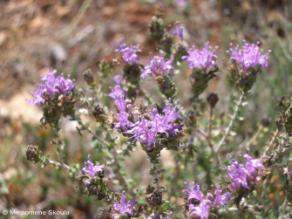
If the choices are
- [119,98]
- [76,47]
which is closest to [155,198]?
[119,98]

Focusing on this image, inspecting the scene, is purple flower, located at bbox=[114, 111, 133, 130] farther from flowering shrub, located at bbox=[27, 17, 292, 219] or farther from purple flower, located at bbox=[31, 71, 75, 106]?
purple flower, located at bbox=[31, 71, 75, 106]

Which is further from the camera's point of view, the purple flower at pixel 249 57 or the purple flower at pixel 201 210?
the purple flower at pixel 249 57

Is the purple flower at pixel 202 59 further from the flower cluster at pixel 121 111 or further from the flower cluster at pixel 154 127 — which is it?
the flower cluster at pixel 154 127

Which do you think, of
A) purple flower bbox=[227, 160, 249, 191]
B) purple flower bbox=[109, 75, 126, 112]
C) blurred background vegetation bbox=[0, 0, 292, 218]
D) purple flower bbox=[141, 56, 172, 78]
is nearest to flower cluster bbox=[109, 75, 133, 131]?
purple flower bbox=[109, 75, 126, 112]

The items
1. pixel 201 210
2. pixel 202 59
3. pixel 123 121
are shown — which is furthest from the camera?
pixel 202 59

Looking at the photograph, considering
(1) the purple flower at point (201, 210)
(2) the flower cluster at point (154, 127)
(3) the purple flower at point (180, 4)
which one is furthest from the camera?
(3) the purple flower at point (180, 4)

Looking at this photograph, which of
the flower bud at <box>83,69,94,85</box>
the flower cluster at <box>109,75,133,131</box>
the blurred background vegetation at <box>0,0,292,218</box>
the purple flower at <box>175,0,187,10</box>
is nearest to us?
the flower cluster at <box>109,75,133,131</box>

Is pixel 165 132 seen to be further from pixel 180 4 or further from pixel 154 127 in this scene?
pixel 180 4

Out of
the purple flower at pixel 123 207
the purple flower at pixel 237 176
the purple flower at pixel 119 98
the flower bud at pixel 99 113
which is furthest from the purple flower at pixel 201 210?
the flower bud at pixel 99 113
